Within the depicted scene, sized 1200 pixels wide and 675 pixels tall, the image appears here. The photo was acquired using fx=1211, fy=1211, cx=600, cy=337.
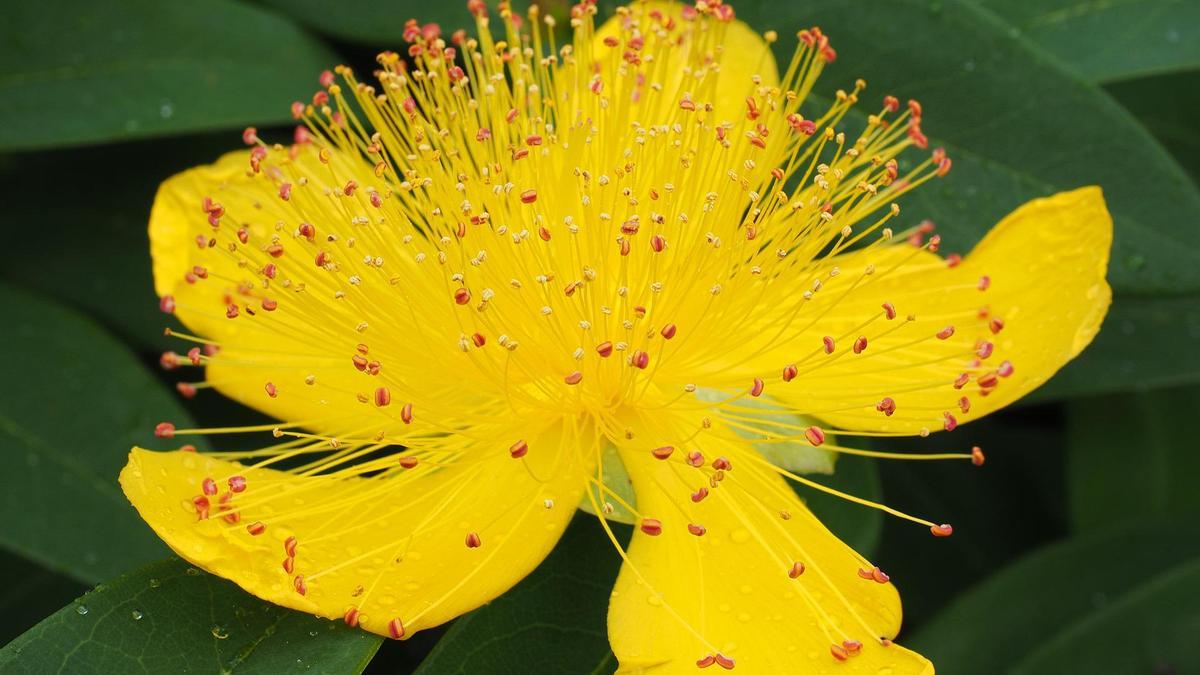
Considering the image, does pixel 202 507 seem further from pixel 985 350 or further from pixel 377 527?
pixel 985 350

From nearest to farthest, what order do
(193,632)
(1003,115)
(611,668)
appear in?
1. (193,632)
2. (611,668)
3. (1003,115)

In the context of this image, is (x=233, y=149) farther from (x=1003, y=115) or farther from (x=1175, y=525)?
(x=1175, y=525)

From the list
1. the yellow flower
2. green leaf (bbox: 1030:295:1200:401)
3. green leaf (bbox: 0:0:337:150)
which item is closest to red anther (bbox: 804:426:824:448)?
the yellow flower

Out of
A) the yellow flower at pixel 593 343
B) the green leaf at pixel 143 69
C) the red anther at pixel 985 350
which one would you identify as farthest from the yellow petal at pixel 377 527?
the green leaf at pixel 143 69

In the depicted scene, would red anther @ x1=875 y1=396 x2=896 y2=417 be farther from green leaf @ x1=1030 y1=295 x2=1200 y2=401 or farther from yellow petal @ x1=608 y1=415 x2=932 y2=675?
green leaf @ x1=1030 y1=295 x2=1200 y2=401

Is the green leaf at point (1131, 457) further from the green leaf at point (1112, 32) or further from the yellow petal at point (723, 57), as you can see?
the yellow petal at point (723, 57)

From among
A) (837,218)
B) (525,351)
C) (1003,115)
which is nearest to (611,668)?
(525,351)
